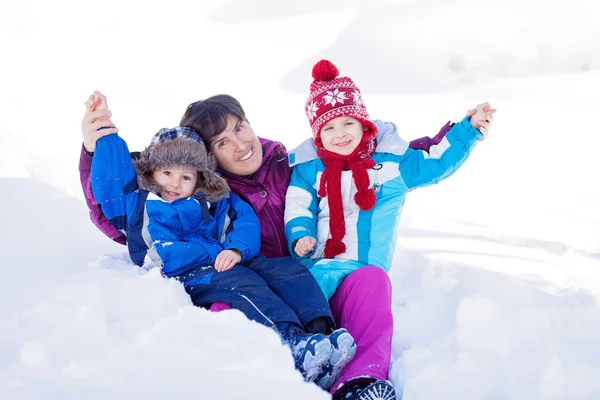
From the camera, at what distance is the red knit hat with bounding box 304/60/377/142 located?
286 centimetres

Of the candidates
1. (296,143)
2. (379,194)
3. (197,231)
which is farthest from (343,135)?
(296,143)

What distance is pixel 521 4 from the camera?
10.9 meters

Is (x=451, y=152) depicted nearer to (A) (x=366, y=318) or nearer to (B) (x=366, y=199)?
(B) (x=366, y=199)

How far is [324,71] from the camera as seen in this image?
9.87ft

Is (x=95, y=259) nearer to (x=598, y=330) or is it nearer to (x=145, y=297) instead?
(x=145, y=297)

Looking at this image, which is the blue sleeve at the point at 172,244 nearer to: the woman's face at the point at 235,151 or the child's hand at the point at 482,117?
the woman's face at the point at 235,151

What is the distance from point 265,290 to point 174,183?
2.32 ft

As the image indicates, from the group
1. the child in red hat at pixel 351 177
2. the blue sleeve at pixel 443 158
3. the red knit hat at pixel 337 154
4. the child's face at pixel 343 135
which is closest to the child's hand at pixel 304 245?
the child in red hat at pixel 351 177

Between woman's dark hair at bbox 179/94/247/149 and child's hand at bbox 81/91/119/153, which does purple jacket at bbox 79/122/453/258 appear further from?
child's hand at bbox 81/91/119/153

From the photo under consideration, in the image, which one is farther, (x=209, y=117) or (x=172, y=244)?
(x=209, y=117)

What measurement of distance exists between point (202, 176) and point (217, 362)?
133 cm

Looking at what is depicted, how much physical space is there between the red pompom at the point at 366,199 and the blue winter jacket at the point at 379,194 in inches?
2.8

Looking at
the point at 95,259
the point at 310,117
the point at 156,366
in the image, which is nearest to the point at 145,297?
the point at 156,366

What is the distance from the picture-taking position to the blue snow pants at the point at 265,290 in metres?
2.21
